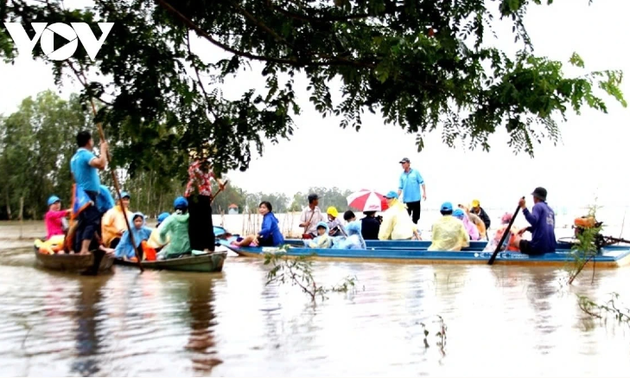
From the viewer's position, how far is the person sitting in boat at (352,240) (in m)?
14.3

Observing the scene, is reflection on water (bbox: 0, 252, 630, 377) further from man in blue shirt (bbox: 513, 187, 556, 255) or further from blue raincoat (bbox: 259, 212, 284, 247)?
blue raincoat (bbox: 259, 212, 284, 247)

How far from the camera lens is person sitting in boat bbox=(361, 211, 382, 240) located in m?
16.5

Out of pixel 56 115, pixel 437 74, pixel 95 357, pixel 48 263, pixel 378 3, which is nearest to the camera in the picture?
pixel 378 3

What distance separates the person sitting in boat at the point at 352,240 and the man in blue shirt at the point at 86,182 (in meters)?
4.63

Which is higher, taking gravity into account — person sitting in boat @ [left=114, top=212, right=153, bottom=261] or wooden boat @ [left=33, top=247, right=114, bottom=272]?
person sitting in boat @ [left=114, top=212, right=153, bottom=261]

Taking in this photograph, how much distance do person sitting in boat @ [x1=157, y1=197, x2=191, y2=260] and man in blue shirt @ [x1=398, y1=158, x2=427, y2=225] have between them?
5795 mm

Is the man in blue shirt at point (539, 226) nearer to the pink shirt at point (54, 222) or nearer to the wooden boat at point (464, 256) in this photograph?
the wooden boat at point (464, 256)

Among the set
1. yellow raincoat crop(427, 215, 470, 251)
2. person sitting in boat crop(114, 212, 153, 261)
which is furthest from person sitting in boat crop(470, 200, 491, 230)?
person sitting in boat crop(114, 212, 153, 261)

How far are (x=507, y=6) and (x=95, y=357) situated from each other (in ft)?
12.7

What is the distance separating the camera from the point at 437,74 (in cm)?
458

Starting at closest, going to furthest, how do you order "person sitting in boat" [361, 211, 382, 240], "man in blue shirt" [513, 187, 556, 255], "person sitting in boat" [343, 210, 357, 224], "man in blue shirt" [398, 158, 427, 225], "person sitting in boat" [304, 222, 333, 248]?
"man in blue shirt" [513, 187, 556, 255] → "person sitting in boat" [304, 222, 333, 248] → "person sitting in boat" [343, 210, 357, 224] → "person sitting in boat" [361, 211, 382, 240] → "man in blue shirt" [398, 158, 427, 225]

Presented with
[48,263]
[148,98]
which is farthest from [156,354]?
[48,263]

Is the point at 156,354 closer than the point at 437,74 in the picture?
No

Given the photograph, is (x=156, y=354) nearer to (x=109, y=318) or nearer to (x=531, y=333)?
(x=109, y=318)
